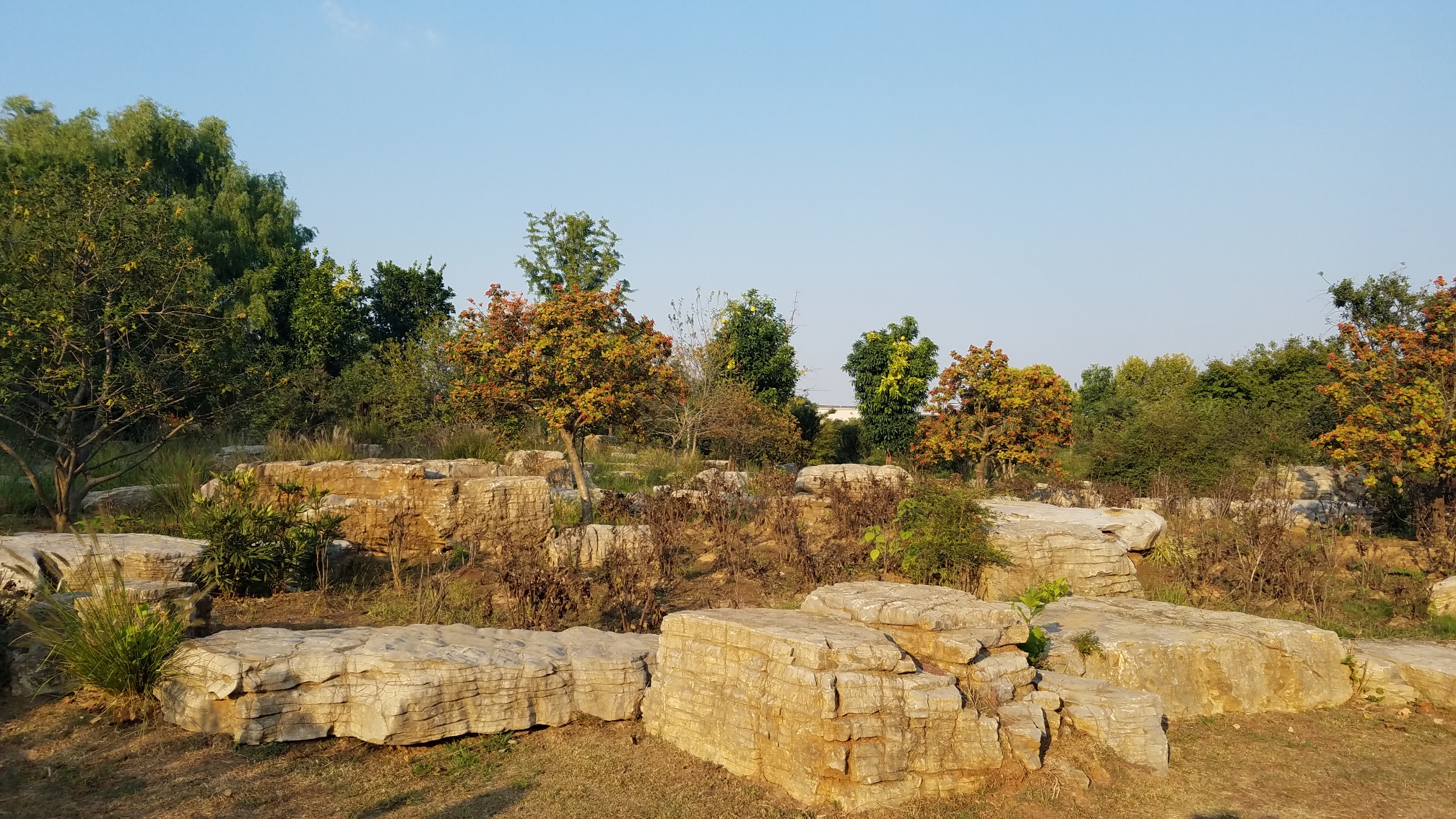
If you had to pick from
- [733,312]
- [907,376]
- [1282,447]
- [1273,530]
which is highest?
[733,312]

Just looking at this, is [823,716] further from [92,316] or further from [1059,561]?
[92,316]

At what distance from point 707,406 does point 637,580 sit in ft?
44.4

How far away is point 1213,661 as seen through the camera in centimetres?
668

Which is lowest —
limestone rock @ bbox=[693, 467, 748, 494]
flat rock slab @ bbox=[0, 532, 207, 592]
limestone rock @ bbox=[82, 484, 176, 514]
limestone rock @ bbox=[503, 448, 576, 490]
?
flat rock slab @ bbox=[0, 532, 207, 592]

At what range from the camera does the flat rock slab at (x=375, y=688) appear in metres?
4.84

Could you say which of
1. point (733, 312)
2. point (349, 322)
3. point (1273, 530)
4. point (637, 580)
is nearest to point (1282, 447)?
point (1273, 530)

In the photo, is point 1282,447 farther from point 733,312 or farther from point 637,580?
point 637,580

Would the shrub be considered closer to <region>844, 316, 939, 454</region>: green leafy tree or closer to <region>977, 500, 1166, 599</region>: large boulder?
<region>977, 500, 1166, 599</region>: large boulder

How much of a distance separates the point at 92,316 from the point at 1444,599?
50.0 feet

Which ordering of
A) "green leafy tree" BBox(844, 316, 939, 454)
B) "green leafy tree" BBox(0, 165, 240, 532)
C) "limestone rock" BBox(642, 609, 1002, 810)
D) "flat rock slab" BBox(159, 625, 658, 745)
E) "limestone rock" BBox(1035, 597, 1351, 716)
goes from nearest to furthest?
"limestone rock" BBox(642, 609, 1002, 810), "flat rock slab" BBox(159, 625, 658, 745), "limestone rock" BBox(1035, 597, 1351, 716), "green leafy tree" BBox(0, 165, 240, 532), "green leafy tree" BBox(844, 316, 939, 454)

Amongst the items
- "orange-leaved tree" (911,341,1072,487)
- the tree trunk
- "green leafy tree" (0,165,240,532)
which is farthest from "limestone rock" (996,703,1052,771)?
"orange-leaved tree" (911,341,1072,487)

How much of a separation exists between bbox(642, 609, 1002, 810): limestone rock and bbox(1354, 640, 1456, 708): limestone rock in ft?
14.2

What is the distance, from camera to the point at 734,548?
1036 centimetres

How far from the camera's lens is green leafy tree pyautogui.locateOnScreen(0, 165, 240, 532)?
9.57 m
